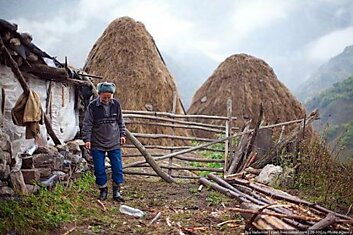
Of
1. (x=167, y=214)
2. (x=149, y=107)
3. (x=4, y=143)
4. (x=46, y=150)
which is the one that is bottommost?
(x=167, y=214)

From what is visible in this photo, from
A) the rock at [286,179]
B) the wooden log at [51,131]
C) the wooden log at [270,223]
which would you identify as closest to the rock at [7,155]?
the wooden log at [51,131]

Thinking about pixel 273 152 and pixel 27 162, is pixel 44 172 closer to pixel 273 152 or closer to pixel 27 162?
pixel 27 162

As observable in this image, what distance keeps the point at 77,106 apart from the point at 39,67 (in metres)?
2.23

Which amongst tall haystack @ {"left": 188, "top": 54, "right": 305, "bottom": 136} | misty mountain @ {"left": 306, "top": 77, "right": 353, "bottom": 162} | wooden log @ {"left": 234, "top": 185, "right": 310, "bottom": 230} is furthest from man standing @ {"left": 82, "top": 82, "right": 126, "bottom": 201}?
misty mountain @ {"left": 306, "top": 77, "right": 353, "bottom": 162}

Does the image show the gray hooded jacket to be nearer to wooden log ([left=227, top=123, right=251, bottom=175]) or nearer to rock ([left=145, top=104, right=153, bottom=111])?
wooden log ([left=227, top=123, right=251, bottom=175])

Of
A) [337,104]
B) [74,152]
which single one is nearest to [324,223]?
[74,152]

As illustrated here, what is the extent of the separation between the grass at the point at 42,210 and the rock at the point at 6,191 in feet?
0.37

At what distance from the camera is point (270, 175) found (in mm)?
6586

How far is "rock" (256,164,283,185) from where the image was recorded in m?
6.51

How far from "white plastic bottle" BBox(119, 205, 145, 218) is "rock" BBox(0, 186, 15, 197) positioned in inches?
48.3

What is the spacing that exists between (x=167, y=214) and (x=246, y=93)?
10656 millimetres

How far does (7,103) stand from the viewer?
15.6 ft

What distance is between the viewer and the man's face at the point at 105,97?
5.40 metres

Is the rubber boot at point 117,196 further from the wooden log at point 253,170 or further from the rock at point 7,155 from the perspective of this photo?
the wooden log at point 253,170
